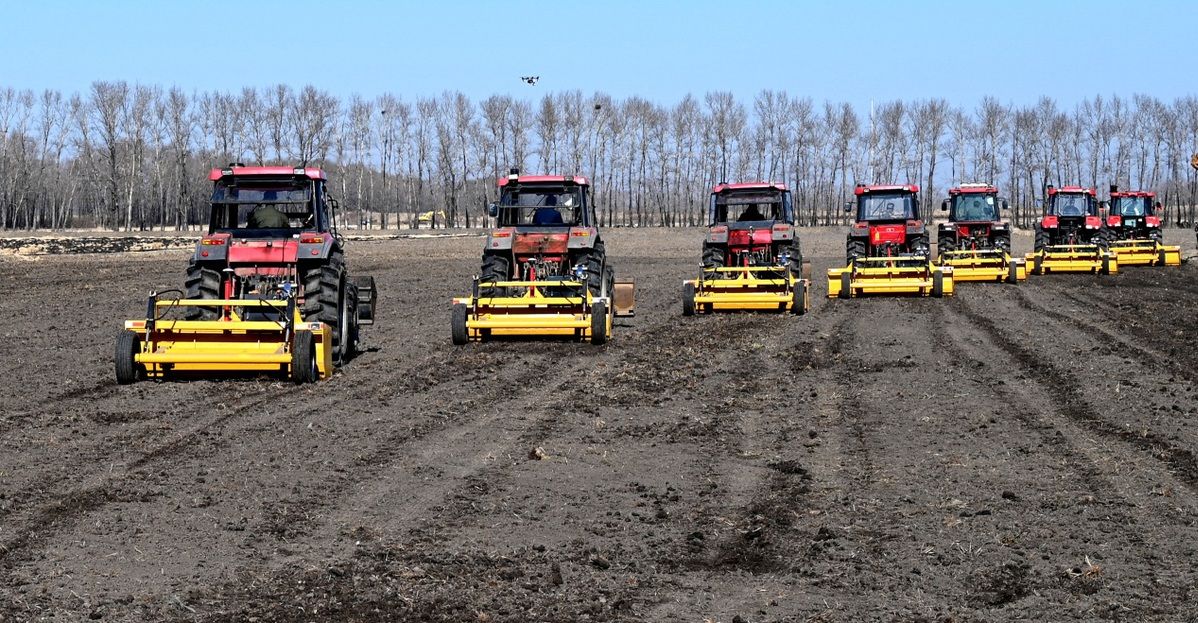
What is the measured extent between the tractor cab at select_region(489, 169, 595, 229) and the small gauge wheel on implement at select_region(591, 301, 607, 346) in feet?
7.76

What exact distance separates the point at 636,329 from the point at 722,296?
8.21 ft

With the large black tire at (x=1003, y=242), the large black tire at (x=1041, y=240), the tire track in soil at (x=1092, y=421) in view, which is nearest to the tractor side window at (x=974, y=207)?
the large black tire at (x=1003, y=242)

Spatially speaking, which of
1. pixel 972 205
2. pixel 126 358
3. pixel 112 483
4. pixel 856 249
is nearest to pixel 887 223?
pixel 856 249

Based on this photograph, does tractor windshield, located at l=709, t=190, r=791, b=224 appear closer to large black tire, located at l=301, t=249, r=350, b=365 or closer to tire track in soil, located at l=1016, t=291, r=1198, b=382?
tire track in soil, located at l=1016, t=291, r=1198, b=382

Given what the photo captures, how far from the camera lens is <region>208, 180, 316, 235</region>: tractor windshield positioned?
1308cm

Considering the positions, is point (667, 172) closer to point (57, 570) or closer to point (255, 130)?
point (255, 130)

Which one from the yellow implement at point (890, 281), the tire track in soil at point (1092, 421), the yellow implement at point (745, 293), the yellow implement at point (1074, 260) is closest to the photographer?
the tire track in soil at point (1092, 421)

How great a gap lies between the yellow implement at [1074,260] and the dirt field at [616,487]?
16276 millimetres

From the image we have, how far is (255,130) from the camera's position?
87312mm

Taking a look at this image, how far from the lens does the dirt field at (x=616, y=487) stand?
5219mm

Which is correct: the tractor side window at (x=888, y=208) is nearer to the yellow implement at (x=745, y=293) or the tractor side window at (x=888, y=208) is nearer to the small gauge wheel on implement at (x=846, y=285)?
the small gauge wheel on implement at (x=846, y=285)

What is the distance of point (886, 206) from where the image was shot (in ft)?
76.9

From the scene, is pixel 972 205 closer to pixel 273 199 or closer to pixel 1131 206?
pixel 1131 206

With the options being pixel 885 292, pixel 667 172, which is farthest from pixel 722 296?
pixel 667 172
